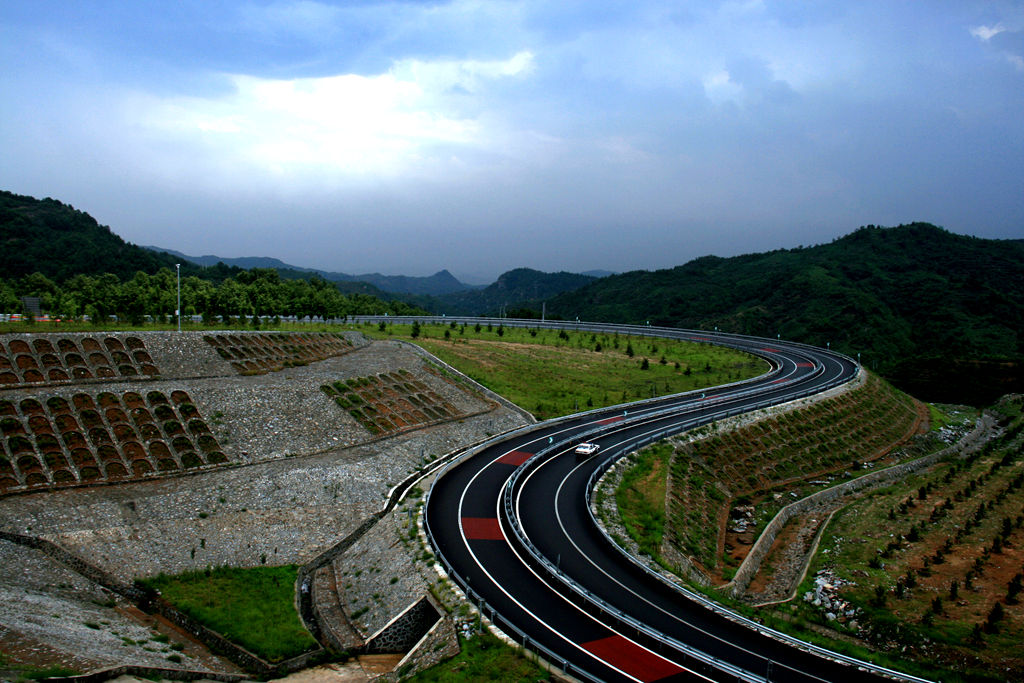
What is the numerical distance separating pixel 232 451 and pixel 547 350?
5061 centimetres

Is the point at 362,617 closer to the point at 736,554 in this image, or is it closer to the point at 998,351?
the point at 736,554

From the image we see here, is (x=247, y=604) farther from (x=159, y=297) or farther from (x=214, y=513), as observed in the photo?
(x=159, y=297)

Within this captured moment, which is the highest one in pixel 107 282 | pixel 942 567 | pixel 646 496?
pixel 107 282

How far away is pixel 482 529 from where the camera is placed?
93.5 feet

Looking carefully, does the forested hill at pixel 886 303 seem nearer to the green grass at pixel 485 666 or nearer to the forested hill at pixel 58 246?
the green grass at pixel 485 666

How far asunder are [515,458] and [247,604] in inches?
760

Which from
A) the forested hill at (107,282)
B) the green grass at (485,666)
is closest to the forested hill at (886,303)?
the forested hill at (107,282)

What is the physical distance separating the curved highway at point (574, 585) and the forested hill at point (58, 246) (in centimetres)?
9813

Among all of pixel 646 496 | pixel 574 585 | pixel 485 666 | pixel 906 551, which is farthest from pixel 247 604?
pixel 906 551

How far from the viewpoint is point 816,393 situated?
58875 mm

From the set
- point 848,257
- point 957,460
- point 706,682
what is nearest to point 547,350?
point 957,460

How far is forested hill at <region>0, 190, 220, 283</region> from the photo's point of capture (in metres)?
105

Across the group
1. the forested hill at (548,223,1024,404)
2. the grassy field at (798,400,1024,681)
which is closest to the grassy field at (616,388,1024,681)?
the grassy field at (798,400,1024,681)

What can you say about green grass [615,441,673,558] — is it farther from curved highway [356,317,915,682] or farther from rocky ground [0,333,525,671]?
rocky ground [0,333,525,671]
